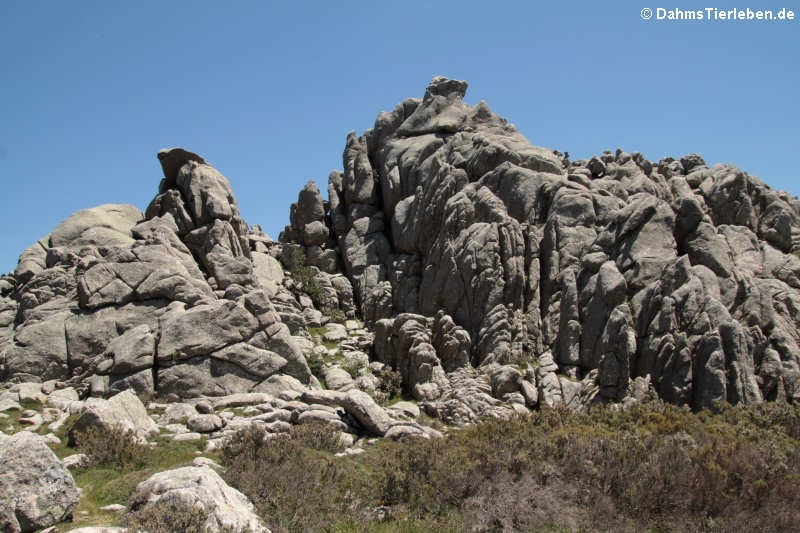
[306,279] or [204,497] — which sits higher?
[306,279]

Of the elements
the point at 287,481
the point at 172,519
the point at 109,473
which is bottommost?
the point at 172,519

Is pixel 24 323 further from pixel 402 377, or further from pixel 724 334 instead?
pixel 724 334

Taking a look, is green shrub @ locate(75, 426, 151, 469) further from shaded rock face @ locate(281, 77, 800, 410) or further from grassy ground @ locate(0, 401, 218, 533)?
shaded rock face @ locate(281, 77, 800, 410)

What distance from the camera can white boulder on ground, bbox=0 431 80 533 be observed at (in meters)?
12.2

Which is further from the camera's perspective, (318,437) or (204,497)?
(318,437)

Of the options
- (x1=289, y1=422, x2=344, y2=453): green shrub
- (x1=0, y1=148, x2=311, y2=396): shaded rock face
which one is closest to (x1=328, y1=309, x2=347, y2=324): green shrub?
(x1=0, y1=148, x2=311, y2=396): shaded rock face

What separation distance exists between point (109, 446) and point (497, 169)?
130ft

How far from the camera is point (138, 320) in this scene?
34156 mm

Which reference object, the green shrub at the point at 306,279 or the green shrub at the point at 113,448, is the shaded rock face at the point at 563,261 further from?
the green shrub at the point at 113,448

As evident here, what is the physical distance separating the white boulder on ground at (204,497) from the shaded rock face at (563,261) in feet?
75.8

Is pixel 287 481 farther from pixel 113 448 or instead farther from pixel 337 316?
pixel 337 316

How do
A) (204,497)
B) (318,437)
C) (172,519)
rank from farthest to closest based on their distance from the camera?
(318,437)
(204,497)
(172,519)

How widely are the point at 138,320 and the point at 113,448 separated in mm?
17841

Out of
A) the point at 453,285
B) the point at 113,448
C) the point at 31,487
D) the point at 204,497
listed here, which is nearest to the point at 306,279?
the point at 453,285
